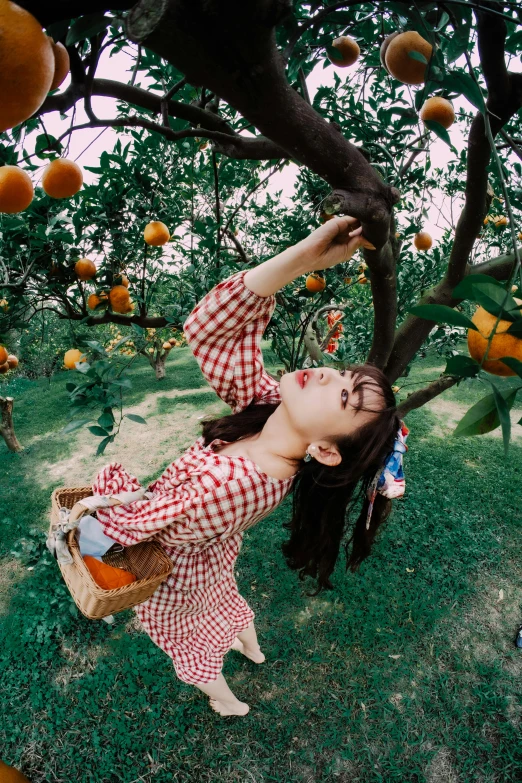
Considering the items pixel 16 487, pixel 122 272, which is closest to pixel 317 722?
pixel 122 272

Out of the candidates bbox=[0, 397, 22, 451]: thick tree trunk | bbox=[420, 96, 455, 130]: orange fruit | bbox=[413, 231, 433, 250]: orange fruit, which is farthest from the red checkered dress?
bbox=[0, 397, 22, 451]: thick tree trunk

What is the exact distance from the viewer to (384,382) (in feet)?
4.43

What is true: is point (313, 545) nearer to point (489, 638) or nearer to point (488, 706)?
point (488, 706)

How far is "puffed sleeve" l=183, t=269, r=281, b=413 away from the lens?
1.33 metres

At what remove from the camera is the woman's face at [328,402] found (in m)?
1.29

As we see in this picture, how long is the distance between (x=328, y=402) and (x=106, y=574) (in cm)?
80

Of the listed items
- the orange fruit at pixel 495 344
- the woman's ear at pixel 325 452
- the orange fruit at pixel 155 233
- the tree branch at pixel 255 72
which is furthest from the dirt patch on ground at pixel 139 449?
the orange fruit at pixel 495 344

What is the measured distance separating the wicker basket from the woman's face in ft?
1.90

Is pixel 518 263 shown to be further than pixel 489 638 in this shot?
No

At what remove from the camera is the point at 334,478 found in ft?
4.72

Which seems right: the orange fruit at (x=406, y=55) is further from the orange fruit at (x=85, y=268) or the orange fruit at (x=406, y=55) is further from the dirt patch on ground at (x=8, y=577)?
the dirt patch on ground at (x=8, y=577)

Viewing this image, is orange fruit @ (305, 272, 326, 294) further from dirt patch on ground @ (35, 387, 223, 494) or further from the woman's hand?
dirt patch on ground @ (35, 387, 223, 494)

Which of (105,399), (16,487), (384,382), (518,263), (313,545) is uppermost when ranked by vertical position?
(518,263)

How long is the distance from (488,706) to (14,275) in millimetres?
3025
